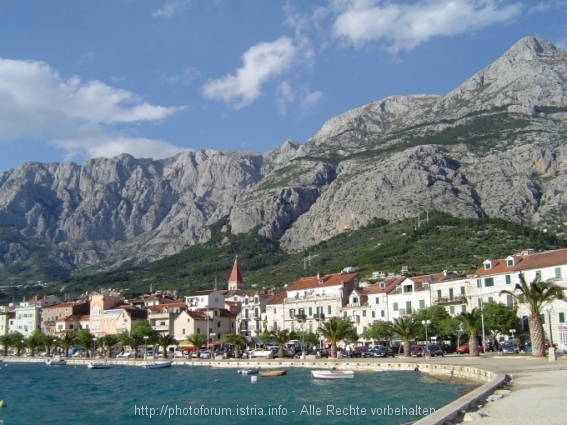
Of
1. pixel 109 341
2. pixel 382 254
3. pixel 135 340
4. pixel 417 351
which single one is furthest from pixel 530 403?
pixel 382 254

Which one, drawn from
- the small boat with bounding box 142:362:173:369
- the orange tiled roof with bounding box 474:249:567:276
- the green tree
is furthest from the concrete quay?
the small boat with bounding box 142:362:173:369

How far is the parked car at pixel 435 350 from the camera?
2469 inches

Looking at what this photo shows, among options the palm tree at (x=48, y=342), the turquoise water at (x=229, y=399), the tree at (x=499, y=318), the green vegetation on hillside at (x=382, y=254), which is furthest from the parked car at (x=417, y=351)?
the palm tree at (x=48, y=342)

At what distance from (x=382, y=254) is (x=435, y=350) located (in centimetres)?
7511

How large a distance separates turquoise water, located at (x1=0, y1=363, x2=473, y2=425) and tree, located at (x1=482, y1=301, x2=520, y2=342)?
17.3 m

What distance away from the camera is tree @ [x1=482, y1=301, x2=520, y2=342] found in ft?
A: 201

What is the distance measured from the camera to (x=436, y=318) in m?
67.8

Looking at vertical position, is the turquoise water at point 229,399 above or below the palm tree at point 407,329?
below

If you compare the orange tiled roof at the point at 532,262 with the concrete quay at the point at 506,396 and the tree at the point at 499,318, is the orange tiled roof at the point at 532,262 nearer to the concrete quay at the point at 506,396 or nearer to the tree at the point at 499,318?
the tree at the point at 499,318

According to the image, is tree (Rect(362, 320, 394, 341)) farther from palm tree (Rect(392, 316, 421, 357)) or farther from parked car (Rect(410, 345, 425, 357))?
palm tree (Rect(392, 316, 421, 357))

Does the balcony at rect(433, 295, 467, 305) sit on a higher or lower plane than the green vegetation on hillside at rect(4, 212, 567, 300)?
lower

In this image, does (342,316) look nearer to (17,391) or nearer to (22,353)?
(17,391)

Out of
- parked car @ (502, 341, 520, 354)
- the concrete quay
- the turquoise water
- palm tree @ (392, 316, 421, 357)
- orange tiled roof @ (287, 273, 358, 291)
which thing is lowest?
the turquoise water

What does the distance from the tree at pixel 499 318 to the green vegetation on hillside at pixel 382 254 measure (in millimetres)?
34723
